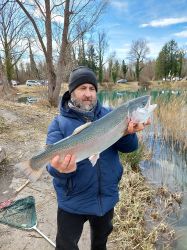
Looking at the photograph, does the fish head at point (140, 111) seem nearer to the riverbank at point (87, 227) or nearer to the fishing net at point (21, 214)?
the riverbank at point (87, 227)

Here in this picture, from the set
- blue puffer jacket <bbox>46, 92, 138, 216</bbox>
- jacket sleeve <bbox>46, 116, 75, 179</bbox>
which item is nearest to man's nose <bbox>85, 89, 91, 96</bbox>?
blue puffer jacket <bbox>46, 92, 138, 216</bbox>

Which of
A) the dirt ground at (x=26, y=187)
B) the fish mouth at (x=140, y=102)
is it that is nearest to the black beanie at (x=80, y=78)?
the fish mouth at (x=140, y=102)

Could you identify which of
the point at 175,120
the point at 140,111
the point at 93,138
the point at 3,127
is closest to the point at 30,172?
the point at 93,138

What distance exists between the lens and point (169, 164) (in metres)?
7.84

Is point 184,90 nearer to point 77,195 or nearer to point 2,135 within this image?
point 2,135

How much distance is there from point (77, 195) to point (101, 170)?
0.26m

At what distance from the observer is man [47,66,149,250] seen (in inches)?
89.3

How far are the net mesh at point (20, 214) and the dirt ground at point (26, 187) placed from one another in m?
0.08

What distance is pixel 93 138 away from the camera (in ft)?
7.00

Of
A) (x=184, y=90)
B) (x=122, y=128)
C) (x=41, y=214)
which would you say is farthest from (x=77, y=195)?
(x=184, y=90)

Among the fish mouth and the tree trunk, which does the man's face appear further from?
the tree trunk

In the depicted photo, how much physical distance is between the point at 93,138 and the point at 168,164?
241 inches

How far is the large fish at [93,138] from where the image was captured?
2.10 metres

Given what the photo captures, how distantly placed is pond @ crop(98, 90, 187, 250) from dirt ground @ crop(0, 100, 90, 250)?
1.87 m
